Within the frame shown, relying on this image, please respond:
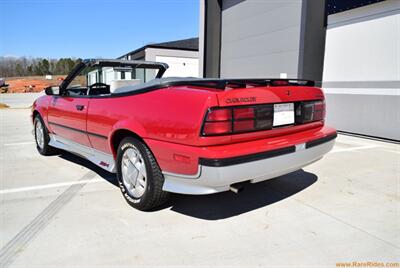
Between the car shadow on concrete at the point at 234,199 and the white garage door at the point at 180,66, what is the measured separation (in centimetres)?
1526

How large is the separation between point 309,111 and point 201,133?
133 centimetres

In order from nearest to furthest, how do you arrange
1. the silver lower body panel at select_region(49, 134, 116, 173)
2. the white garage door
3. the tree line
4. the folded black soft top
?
the folded black soft top < the silver lower body panel at select_region(49, 134, 116, 173) < the white garage door < the tree line

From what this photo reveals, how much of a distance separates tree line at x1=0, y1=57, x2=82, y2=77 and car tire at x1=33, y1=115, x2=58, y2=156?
7553 cm

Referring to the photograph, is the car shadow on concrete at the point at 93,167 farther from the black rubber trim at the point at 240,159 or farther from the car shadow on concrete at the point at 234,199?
the black rubber trim at the point at 240,159

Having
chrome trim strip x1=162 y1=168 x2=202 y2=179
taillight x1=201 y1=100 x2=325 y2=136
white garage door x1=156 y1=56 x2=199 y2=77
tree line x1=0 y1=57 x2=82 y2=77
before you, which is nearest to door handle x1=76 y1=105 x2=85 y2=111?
chrome trim strip x1=162 y1=168 x2=202 y2=179

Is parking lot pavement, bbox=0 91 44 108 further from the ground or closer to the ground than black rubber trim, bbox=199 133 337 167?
closer to the ground

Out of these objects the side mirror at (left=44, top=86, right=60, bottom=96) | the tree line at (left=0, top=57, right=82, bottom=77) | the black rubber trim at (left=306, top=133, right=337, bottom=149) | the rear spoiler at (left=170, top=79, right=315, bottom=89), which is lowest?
the black rubber trim at (left=306, top=133, right=337, bottom=149)

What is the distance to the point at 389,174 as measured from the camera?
4.05 m

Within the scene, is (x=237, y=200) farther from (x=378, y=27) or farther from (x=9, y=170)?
(x=378, y=27)

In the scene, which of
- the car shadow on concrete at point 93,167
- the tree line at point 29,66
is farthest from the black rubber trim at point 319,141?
the tree line at point 29,66

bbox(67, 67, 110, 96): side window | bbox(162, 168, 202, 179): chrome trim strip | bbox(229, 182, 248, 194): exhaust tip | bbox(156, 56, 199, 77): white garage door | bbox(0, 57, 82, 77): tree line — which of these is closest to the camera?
bbox(162, 168, 202, 179): chrome trim strip

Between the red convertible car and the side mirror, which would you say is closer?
the red convertible car

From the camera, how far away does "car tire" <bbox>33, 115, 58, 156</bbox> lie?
15.8 ft

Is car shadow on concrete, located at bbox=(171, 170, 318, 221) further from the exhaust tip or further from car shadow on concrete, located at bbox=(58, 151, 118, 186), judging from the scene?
car shadow on concrete, located at bbox=(58, 151, 118, 186)
